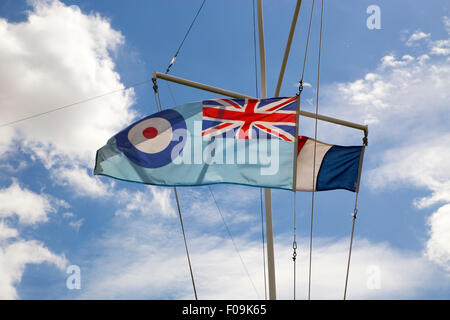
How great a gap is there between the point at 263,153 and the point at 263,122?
3.19ft

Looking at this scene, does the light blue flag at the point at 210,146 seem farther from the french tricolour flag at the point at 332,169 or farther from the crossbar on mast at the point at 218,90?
the french tricolour flag at the point at 332,169

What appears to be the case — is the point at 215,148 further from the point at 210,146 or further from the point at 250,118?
the point at 250,118

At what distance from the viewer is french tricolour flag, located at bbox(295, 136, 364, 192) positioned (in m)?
12.6

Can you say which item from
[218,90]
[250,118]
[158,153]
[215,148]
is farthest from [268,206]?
[218,90]

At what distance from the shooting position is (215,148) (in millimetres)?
11680

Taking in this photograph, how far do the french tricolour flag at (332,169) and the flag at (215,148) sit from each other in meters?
0.03

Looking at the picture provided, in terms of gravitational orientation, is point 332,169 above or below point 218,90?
below

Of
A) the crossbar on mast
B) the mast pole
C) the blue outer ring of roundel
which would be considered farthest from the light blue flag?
the mast pole

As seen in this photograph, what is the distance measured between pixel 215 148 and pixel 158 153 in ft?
5.24

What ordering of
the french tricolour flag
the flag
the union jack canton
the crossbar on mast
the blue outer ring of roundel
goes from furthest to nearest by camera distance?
the crossbar on mast
the french tricolour flag
the union jack canton
the blue outer ring of roundel
the flag

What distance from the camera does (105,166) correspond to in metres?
11.4

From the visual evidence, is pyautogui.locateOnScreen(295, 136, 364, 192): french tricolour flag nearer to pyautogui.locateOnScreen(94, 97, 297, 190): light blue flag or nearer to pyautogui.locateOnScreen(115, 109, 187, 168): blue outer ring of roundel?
pyautogui.locateOnScreen(94, 97, 297, 190): light blue flag
